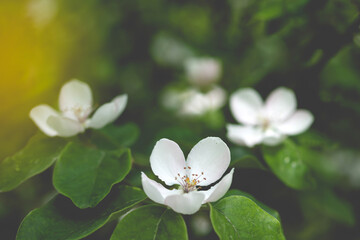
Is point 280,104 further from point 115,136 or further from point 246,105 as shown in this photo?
point 115,136

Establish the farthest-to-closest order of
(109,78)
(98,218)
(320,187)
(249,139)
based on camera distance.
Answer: (109,78) → (320,187) → (249,139) → (98,218)

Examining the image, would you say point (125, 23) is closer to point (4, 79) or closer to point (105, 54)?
point (105, 54)

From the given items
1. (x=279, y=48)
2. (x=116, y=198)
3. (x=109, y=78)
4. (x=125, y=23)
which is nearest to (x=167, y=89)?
(x=109, y=78)

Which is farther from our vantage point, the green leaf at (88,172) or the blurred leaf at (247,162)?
the blurred leaf at (247,162)

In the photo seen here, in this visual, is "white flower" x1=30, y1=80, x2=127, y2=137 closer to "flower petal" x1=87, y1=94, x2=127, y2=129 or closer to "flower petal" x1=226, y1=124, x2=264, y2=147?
"flower petal" x1=87, y1=94, x2=127, y2=129

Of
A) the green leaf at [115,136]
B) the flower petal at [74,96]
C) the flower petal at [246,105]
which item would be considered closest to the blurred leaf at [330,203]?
the flower petal at [246,105]

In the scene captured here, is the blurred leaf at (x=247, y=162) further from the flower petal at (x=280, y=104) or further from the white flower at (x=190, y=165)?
the flower petal at (x=280, y=104)
